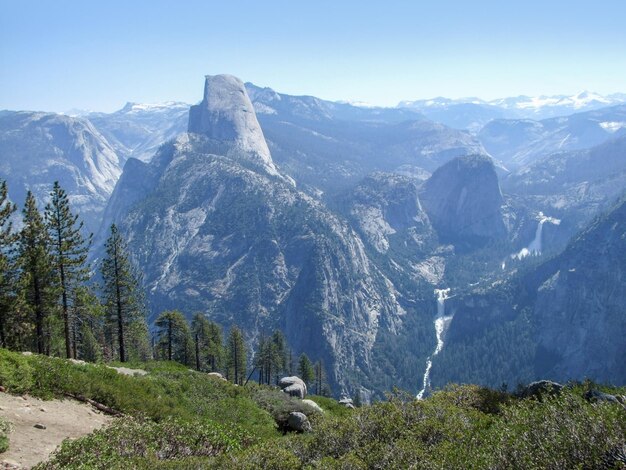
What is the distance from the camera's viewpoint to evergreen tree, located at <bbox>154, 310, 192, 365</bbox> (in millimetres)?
63875

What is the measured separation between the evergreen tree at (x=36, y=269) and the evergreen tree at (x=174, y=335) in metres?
19.4

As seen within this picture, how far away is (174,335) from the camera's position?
71500 mm

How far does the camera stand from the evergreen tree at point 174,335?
63.9 m

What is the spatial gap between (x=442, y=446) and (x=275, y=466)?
17.7 feet

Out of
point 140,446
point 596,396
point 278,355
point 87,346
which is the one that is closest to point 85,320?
point 87,346

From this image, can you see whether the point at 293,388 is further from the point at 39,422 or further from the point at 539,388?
the point at 39,422

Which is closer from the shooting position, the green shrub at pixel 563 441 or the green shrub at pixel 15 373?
the green shrub at pixel 563 441

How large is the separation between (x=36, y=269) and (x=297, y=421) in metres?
28.0

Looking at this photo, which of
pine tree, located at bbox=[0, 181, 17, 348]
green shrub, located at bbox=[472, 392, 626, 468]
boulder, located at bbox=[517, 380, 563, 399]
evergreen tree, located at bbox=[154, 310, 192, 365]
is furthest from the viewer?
evergreen tree, located at bbox=[154, 310, 192, 365]

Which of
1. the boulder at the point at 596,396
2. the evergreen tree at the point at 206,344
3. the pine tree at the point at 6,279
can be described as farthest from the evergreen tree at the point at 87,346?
the boulder at the point at 596,396

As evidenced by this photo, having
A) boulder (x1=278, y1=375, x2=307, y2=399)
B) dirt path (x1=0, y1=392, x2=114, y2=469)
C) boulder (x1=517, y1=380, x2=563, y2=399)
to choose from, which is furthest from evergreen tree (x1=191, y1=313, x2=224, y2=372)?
boulder (x1=517, y1=380, x2=563, y2=399)

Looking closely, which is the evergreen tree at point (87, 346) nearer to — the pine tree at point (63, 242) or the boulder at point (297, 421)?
the pine tree at point (63, 242)

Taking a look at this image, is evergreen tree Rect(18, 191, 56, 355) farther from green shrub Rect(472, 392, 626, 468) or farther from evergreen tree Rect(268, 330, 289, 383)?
evergreen tree Rect(268, 330, 289, 383)

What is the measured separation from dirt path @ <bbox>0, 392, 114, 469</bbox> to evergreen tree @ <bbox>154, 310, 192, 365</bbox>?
41.8 meters
